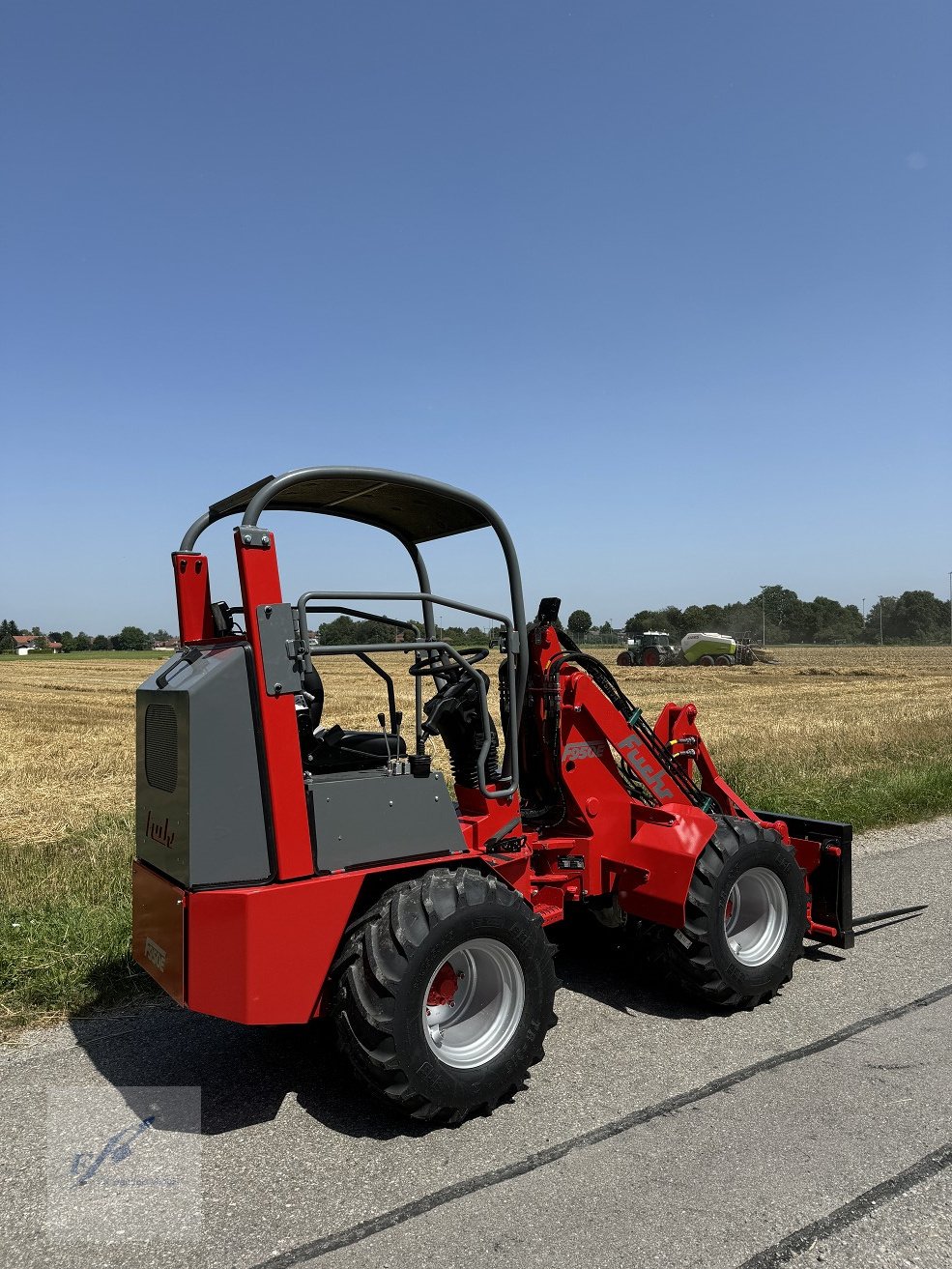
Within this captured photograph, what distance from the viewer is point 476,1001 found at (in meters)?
3.90

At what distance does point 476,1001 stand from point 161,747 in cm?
164

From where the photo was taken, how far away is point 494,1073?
11.8ft

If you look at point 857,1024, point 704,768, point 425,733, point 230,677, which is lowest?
point 857,1024

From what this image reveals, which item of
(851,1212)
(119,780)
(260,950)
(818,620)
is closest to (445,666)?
(260,950)

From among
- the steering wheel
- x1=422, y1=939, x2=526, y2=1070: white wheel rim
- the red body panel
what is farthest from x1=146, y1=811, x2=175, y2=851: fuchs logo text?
the steering wheel

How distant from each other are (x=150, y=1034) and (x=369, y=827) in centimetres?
164

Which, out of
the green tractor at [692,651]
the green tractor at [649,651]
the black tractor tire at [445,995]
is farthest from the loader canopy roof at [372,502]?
the green tractor at [649,651]

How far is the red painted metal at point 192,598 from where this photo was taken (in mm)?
4230

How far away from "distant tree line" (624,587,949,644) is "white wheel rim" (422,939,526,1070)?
87543 millimetres

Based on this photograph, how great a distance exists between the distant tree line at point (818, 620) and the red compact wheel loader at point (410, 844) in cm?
8637

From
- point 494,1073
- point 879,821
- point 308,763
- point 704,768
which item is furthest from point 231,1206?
point 879,821

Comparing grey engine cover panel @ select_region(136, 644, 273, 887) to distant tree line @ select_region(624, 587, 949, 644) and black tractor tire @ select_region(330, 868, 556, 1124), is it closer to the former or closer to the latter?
black tractor tire @ select_region(330, 868, 556, 1124)

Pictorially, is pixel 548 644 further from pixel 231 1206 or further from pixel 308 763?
pixel 231 1206

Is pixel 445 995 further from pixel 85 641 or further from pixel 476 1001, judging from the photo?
pixel 85 641
